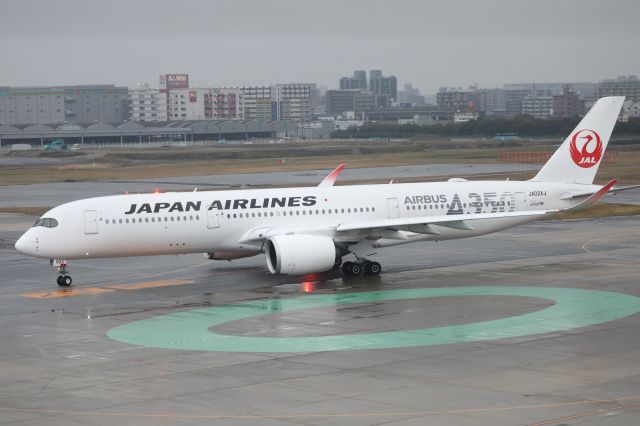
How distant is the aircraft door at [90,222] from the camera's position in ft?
139

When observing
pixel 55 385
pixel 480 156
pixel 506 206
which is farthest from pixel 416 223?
pixel 480 156

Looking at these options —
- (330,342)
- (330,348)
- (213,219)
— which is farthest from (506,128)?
(330,348)

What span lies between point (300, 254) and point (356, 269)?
11.7 ft

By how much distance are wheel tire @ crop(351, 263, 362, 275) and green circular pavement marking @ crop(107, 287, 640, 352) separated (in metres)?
4.27

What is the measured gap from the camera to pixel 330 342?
3048cm

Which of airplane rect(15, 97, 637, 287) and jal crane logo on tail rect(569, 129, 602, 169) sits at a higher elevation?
jal crane logo on tail rect(569, 129, 602, 169)

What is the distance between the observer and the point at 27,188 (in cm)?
10169

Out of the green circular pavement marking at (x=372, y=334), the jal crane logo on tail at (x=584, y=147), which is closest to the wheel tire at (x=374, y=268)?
the green circular pavement marking at (x=372, y=334)

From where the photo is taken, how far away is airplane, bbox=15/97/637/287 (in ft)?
138

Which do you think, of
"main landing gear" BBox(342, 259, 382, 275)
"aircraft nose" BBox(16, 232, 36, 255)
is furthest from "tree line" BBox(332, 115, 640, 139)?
"aircraft nose" BBox(16, 232, 36, 255)

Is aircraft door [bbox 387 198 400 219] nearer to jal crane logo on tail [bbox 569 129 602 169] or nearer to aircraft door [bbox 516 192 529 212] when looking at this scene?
aircraft door [bbox 516 192 529 212]

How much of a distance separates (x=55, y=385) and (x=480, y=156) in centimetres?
10641

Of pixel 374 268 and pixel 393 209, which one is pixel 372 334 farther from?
pixel 393 209

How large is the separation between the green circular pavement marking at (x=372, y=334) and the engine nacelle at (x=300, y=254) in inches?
94.0
